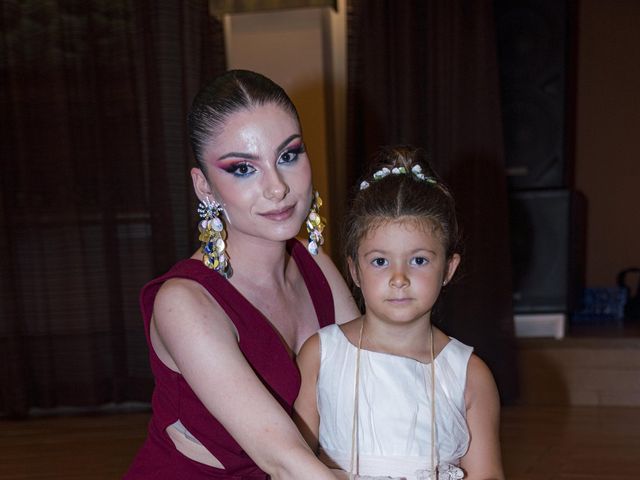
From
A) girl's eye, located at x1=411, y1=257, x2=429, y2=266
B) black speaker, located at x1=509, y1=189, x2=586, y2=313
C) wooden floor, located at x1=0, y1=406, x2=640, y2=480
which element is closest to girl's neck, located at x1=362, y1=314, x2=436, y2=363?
girl's eye, located at x1=411, y1=257, x2=429, y2=266

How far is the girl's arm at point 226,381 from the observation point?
986 mm

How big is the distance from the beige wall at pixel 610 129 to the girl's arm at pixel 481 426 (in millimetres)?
3029

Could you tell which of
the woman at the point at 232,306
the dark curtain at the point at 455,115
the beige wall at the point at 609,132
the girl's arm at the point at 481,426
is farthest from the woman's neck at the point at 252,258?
the beige wall at the point at 609,132

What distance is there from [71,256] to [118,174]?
1.45 ft

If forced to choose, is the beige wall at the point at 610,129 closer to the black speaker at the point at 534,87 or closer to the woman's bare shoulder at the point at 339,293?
the black speaker at the point at 534,87

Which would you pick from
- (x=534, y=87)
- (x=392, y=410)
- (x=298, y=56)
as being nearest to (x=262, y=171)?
(x=392, y=410)

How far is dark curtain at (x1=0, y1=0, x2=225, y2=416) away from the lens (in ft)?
9.67

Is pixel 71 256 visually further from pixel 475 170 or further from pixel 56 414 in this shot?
pixel 475 170

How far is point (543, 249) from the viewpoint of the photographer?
125 inches

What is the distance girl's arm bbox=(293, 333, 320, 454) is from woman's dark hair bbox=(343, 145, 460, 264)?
194 mm

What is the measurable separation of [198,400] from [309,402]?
0.64 feet

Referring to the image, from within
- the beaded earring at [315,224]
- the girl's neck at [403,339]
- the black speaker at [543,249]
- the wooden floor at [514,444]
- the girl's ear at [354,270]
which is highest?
the beaded earring at [315,224]

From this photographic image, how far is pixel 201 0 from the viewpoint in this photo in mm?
2869

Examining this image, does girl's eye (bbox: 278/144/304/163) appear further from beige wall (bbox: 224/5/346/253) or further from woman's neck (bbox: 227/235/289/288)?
beige wall (bbox: 224/5/346/253)
